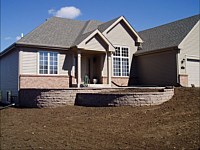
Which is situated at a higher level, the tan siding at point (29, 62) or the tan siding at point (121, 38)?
the tan siding at point (121, 38)

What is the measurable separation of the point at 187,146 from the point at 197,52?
16608mm

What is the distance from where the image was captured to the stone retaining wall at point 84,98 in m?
12.3

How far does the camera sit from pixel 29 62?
18203 mm

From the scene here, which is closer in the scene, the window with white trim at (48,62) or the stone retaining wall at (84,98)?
Answer: the stone retaining wall at (84,98)

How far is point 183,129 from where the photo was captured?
8258 millimetres

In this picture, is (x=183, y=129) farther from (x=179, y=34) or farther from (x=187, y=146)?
(x=179, y=34)

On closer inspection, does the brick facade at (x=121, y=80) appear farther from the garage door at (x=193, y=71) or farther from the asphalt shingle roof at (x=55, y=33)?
the garage door at (x=193, y=71)

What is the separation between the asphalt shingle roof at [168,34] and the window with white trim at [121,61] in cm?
194

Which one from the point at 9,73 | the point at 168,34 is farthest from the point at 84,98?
the point at 168,34

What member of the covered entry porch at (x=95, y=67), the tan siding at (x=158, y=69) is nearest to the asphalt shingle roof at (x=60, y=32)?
the covered entry porch at (x=95, y=67)

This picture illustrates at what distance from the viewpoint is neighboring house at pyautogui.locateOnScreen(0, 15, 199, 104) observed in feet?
60.9

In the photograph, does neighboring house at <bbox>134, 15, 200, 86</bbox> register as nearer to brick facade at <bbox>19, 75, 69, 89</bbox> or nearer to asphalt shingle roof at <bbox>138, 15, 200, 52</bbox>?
asphalt shingle roof at <bbox>138, 15, 200, 52</bbox>

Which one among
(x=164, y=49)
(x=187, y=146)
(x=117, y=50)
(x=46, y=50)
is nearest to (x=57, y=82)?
(x=46, y=50)

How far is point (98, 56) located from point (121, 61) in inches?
96.8
